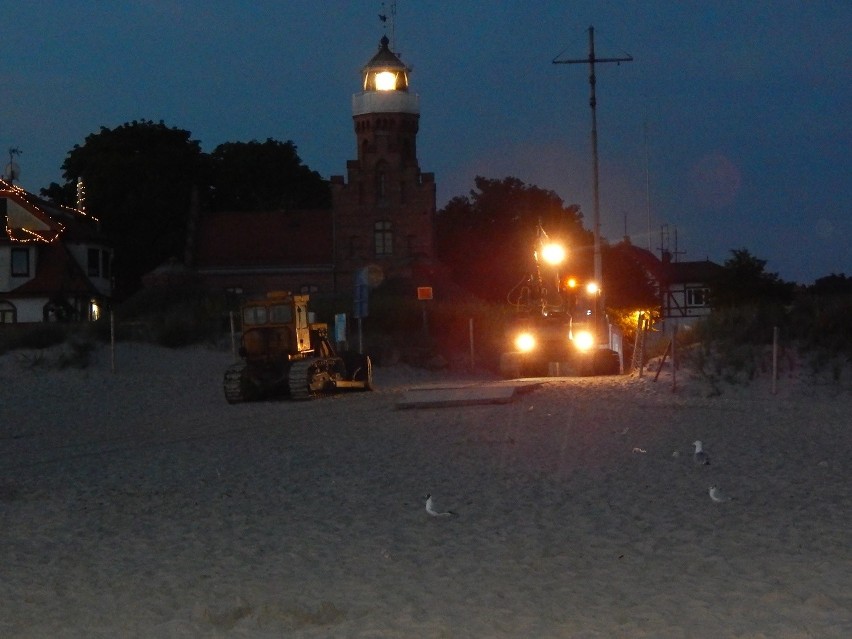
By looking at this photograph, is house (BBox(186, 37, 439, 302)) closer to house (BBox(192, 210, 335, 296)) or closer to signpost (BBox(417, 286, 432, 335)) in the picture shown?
house (BBox(192, 210, 335, 296))

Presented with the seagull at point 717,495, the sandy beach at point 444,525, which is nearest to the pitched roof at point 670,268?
the sandy beach at point 444,525

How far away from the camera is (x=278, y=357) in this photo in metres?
29.7

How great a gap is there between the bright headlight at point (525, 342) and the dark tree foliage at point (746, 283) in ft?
81.5

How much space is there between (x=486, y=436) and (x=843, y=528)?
8.08 m

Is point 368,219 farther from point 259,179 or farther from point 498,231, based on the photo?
point 259,179

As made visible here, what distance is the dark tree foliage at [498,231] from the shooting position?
69.8 m

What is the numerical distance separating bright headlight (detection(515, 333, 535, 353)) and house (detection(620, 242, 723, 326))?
44.8 meters

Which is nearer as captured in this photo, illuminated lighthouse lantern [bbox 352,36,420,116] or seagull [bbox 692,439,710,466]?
seagull [bbox 692,439,710,466]

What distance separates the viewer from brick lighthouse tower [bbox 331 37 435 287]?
63969 millimetres

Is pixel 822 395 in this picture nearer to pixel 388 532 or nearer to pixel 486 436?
pixel 486 436

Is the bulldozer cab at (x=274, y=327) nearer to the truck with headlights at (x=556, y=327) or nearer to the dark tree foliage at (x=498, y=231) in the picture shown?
the truck with headlights at (x=556, y=327)

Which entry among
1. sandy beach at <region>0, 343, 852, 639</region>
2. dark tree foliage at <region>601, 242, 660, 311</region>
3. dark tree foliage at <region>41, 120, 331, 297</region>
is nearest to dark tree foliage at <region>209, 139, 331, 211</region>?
dark tree foliage at <region>41, 120, 331, 297</region>

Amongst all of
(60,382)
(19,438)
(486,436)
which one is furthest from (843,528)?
(60,382)

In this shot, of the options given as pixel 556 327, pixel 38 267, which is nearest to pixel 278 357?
pixel 556 327
